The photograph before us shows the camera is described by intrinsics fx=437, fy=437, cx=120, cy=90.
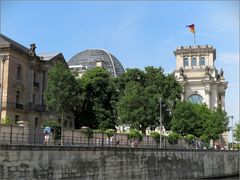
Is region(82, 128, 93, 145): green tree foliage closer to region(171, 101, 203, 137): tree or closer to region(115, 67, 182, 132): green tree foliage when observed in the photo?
region(115, 67, 182, 132): green tree foliage

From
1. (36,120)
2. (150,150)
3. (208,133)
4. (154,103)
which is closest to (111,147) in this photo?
(150,150)

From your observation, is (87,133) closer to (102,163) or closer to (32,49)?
(102,163)

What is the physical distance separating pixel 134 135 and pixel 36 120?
29.1 metres

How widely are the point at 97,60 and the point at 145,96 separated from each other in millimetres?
67207

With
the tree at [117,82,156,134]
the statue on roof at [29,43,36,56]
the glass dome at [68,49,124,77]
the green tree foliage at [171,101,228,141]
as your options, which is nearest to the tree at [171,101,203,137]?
the green tree foliage at [171,101,228,141]

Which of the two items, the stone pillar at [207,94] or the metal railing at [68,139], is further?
the stone pillar at [207,94]

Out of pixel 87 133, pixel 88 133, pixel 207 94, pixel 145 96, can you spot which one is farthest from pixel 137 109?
pixel 207 94

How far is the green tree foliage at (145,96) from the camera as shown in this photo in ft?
210

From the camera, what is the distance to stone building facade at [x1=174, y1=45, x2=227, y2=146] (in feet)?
390

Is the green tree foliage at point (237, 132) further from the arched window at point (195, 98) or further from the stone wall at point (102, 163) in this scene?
the stone wall at point (102, 163)

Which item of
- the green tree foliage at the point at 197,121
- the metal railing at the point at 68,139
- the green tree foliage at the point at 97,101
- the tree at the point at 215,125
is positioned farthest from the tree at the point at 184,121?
the metal railing at the point at 68,139

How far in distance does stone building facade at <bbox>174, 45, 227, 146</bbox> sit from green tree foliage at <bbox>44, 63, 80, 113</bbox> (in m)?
61.2

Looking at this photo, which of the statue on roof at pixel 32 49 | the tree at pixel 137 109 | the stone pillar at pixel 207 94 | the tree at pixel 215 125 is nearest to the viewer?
the tree at pixel 137 109

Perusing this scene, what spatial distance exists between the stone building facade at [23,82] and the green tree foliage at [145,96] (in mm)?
12552
